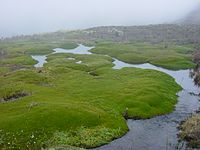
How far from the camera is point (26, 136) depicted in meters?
63.2

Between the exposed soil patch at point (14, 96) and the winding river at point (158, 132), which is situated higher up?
the exposed soil patch at point (14, 96)

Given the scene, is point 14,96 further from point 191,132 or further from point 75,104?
point 191,132

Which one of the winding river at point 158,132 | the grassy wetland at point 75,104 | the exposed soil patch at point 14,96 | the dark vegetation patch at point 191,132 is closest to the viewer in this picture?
the winding river at point 158,132

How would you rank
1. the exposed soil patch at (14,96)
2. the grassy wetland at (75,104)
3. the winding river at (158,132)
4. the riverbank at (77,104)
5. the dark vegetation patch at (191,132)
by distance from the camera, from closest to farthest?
the winding river at (158,132), the grassy wetland at (75,104), the riverbank at (77,104), the dark vegetation patch at (191,132), the exposed soil patch at (14,96)

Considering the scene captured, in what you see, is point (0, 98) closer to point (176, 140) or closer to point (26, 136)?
point (26, 136)

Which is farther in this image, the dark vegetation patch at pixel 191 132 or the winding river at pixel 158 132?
the dark vegetation patch at pixel 191 132

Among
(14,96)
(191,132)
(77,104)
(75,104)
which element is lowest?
(191,132)

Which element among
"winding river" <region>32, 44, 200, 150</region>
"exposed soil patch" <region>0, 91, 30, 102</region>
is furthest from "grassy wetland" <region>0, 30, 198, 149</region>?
"winding river" <region>32, 44, 200, 150</region>

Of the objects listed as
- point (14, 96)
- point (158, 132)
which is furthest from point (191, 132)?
point (14, 96)

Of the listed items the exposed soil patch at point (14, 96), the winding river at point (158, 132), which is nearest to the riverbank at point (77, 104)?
the winding river at point (158, 132)

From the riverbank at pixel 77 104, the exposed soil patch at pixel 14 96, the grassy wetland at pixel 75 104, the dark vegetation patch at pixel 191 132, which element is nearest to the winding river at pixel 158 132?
the dark vegetation patch at pixel 191 132

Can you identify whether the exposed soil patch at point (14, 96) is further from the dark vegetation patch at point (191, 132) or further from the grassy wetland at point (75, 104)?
the dark vegetation patch at point (191, 132)

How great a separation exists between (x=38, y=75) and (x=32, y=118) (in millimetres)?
52907

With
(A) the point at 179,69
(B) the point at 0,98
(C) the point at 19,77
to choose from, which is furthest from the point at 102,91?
(A) the point at 179,69
